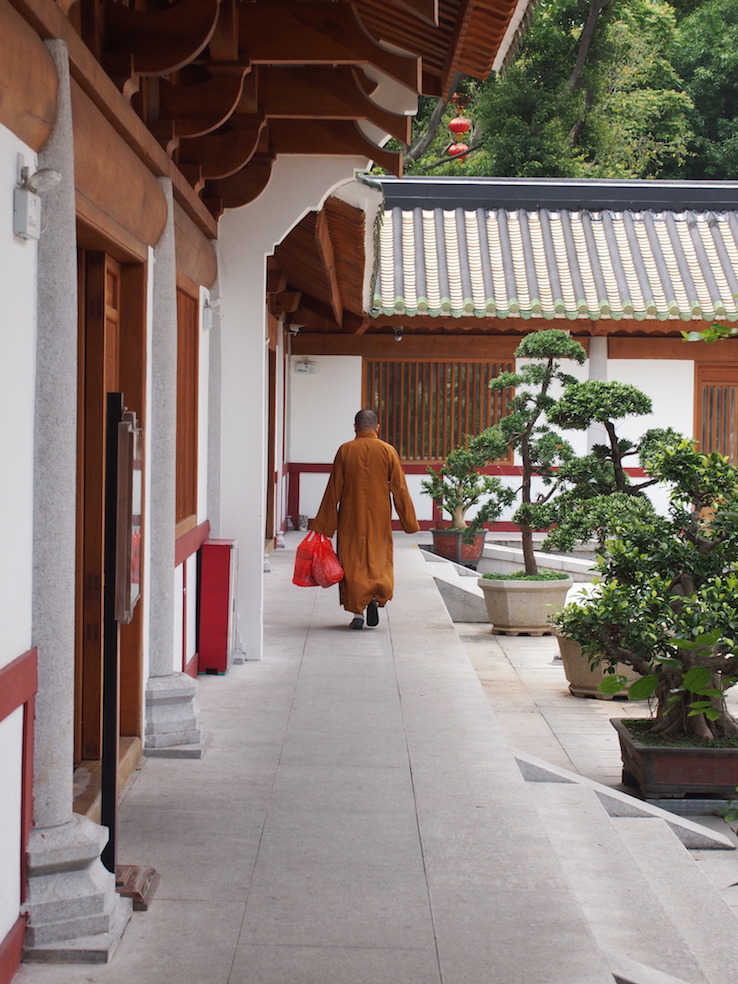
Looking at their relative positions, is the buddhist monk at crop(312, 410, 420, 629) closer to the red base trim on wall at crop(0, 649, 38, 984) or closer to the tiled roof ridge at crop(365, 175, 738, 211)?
the red base trim on wall at crop(0, 649, 38, 984)

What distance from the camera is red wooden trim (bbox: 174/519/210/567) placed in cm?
561

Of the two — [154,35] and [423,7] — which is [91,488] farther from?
[423,7]

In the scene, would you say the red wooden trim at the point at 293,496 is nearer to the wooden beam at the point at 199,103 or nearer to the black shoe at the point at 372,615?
the black shoe at the point at 372,615

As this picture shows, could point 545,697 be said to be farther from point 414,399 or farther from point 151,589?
point 414,399

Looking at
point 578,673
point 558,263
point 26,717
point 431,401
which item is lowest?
point 578,673

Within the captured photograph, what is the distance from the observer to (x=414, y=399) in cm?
1458

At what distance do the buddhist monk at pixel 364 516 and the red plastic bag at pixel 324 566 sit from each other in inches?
4.4

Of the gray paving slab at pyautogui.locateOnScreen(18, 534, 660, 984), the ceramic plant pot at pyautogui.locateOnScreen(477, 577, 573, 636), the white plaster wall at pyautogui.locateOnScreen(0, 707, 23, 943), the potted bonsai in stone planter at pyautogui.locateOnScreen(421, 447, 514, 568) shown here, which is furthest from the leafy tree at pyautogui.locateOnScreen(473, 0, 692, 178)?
the white plaster wall at pyautogui.locateOnScreen(0, 707, 23, 943)

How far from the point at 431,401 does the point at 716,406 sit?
3.37 metres

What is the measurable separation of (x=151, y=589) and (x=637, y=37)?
21149 millimetres

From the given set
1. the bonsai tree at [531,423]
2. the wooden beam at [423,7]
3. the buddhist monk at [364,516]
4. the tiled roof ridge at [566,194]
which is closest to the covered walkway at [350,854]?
the buddhist monk at [364,516]

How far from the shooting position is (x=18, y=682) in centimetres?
288

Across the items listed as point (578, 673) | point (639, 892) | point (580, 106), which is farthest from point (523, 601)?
point (580, 106)

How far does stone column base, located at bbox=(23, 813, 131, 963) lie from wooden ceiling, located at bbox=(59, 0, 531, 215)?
212cm
